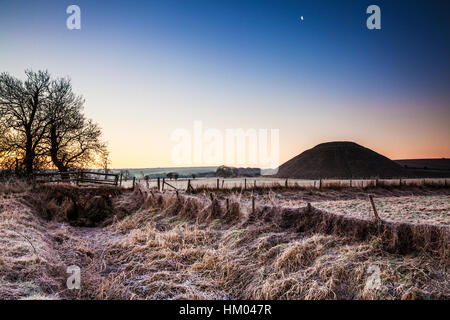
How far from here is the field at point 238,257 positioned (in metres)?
5.42

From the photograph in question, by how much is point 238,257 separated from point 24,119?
83.8ft

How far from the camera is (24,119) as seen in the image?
2333cm

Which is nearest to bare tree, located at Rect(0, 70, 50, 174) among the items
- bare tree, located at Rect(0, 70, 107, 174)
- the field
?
bare tree, located at Rect(0, 70, 107, 174)

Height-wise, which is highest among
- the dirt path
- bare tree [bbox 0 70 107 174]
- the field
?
bare tree [bbox 0 70 107 174]

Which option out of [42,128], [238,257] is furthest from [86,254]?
[42,128]

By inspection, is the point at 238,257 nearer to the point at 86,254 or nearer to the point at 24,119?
the point at 86,254

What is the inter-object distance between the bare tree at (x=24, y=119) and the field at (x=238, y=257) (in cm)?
1415

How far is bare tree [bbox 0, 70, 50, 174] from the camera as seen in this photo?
2216 centimetres

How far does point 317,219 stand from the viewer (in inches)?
328

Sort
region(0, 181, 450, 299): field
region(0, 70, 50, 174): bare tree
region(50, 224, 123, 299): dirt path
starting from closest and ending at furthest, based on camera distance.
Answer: region(0, 181, 450, 299): field < region(50, 224, 123, 299): dirt path < region(0, 70, 50, 174): bare tree

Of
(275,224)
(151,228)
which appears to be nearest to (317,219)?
(275,224)

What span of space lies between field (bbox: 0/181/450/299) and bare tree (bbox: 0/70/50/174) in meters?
14.2

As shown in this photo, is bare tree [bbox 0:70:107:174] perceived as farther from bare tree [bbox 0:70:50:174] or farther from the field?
the field
